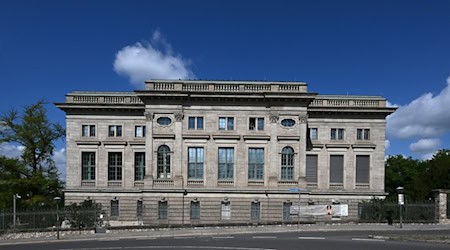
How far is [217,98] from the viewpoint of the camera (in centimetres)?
4469

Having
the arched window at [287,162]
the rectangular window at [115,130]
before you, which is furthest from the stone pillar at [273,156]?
the rectangular window at [115,130]

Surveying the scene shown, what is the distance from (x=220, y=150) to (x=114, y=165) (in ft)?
41.6

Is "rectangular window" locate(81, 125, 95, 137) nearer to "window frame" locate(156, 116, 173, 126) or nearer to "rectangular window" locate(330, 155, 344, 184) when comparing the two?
"window frame" locate(156, 116, 173, 126)

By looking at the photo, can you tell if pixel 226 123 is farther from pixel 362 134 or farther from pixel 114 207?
pixel 362 134

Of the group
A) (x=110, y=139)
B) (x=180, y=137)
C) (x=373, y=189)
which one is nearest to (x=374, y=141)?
(x=373, y=189)

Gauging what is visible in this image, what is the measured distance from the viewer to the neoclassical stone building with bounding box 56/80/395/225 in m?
43.9

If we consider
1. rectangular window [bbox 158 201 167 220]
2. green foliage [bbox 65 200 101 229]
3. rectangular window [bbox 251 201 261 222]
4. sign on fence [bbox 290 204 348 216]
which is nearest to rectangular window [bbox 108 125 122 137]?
rectangular window [bbox 158 201 167 220]

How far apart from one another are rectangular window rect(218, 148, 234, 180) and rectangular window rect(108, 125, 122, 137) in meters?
12.2

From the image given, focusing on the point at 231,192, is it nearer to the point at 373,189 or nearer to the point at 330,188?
the point at 330,188

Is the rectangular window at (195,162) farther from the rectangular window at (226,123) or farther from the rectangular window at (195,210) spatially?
the rectangular window at (226,123)

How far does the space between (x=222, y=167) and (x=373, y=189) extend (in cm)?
1745

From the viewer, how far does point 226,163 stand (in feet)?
148

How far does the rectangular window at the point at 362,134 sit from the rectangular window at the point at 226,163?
15.0 metres

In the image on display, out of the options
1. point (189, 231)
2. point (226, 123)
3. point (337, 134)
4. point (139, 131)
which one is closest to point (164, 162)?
point (139, 131)
